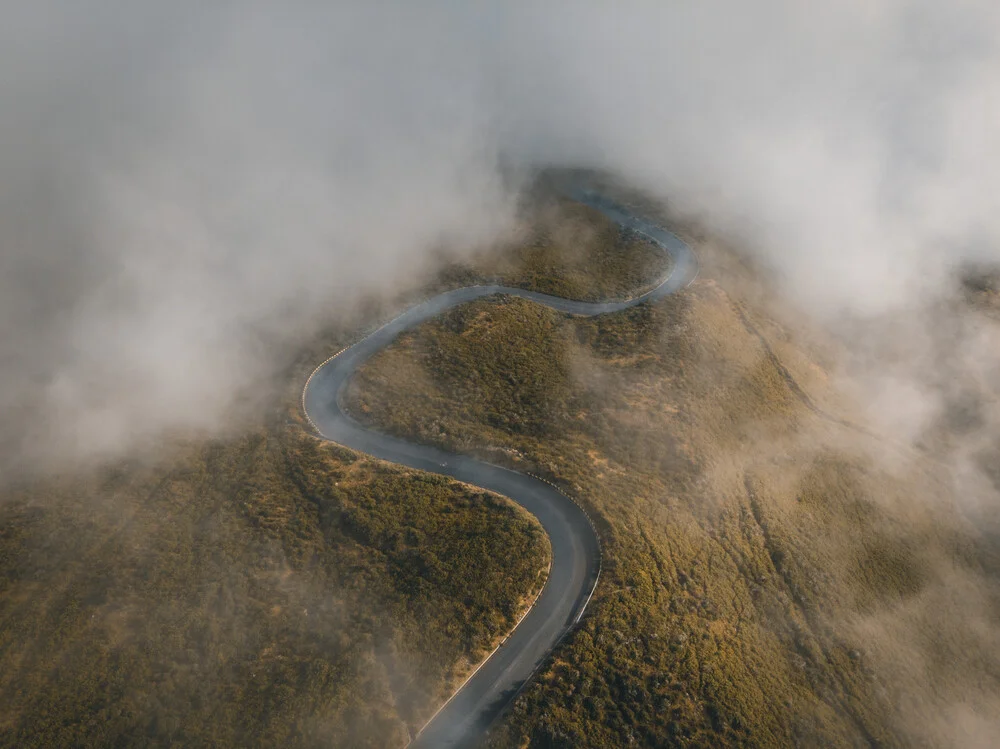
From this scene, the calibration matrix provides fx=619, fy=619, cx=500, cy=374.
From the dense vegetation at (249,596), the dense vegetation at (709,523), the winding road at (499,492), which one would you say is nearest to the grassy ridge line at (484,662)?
the winding road at (499,492)

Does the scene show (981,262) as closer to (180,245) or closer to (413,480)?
(413,480)

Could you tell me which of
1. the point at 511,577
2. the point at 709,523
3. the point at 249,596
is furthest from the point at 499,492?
the point at 249,596

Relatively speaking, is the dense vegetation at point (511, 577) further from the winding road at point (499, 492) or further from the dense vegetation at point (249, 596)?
the winding road at point (499, 492)

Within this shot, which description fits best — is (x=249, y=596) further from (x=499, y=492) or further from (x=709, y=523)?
(x=709, y=523)

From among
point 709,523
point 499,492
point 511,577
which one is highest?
point 709,523

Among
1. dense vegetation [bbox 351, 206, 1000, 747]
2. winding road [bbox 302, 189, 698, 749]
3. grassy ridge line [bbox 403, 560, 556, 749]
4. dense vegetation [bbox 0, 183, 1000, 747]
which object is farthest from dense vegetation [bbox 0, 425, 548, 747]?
dense vegetation [bbox 351, 206, 1000, 747]

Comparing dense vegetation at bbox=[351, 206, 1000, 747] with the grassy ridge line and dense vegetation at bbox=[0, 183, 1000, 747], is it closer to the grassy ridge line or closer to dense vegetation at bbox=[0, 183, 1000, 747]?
dense vegetation at bbox=[0, 183, 1000, 747]
